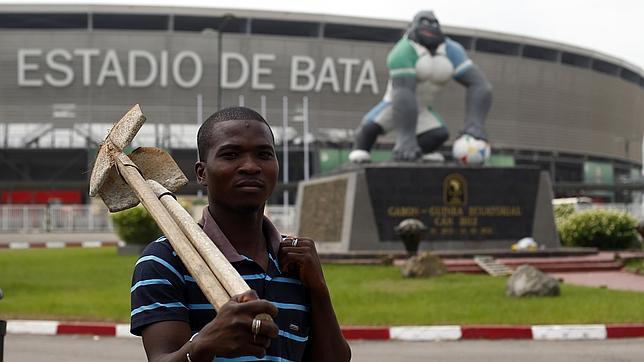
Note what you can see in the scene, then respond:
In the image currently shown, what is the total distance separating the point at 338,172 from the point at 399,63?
8.44 feet

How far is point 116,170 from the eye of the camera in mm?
2070

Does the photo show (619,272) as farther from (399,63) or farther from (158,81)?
(158,81)

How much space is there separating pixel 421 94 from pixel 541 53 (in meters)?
39.6

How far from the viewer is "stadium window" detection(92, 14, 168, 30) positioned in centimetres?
4772

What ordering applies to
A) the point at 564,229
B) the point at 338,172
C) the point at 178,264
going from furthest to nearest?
the point at 564,229
the point at 338,172
the point at 178,264

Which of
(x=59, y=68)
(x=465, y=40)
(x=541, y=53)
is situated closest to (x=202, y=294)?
(x=59, y=68)

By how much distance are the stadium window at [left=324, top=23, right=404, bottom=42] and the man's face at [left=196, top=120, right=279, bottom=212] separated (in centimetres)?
4814

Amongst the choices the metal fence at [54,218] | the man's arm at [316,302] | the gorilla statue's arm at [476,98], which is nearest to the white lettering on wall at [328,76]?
the metal fence at [54,218]

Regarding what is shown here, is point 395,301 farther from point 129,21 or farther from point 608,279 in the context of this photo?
point 129,21

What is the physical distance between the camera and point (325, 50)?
48219 mm

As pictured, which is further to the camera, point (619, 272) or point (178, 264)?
point (619, 272)

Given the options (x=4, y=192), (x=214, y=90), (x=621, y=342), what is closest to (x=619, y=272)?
(x=621, y=342)

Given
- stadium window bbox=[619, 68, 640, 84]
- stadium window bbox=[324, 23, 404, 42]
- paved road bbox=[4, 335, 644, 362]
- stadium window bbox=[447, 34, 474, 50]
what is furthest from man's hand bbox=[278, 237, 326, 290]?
stadium window bbox=[619, 68, 640, 84]

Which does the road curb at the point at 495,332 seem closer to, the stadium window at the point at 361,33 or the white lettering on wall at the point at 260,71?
the white lettering on wall at the point at 260,71
